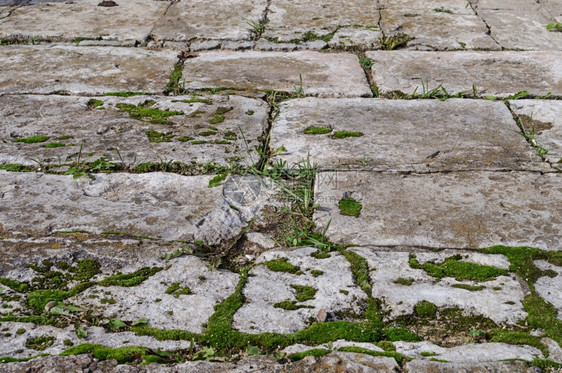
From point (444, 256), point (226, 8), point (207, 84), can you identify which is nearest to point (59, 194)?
point (207, 84)

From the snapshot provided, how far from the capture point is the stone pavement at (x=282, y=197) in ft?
5.14

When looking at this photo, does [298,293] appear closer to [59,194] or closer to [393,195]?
[393,195]

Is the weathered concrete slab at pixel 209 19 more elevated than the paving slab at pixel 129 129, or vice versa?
the weathered concrete slab at pixel 209 19

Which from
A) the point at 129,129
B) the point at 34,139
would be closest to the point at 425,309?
the point at 129,129

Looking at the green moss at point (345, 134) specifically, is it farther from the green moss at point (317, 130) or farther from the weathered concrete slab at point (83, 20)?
the weathered concrete slab at point (83, 20)

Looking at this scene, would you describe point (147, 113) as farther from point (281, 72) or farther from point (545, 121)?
point (545, 121)

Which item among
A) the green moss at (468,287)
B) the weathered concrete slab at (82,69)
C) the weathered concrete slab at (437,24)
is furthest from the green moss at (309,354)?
the weathered concrete slab at (437,24)

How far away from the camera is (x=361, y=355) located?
1461 mm

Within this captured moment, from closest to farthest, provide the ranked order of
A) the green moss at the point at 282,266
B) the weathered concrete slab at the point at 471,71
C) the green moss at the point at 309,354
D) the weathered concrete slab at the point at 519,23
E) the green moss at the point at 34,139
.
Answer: the green moss at the point at 309,354
the green moss at the point at 282,266
the green moss at the point at 34,139
the weathered concrete slab at the point at 471,71
the weathered concrete slab at the point at 519,23

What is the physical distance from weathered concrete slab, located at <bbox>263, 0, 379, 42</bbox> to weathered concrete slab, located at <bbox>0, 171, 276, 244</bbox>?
1760mm

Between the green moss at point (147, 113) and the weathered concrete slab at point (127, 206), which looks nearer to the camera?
the weathered concrete slab at point (127, 206)

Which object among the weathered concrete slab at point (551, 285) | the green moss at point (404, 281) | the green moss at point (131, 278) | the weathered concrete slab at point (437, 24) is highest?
the weathered concrete slab at point (437, 24)

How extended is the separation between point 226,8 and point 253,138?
78.8 inches

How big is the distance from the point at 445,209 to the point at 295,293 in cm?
71
